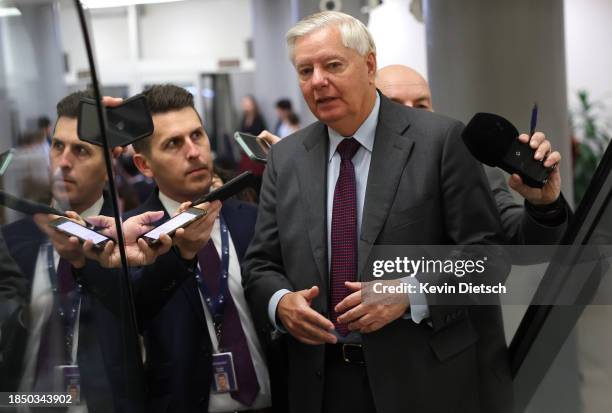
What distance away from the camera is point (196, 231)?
1981 mm

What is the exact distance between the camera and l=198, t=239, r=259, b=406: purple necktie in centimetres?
225

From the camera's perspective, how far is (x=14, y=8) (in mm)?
1526

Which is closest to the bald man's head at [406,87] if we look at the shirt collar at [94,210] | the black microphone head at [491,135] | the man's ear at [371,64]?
the man's ear at [371,64]

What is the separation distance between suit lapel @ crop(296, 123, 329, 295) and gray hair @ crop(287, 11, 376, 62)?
23cm

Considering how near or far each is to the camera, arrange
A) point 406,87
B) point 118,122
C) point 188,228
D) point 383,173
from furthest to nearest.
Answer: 1. point 406,87
2. point 383,173
3. point 188,228
4. point 118,122

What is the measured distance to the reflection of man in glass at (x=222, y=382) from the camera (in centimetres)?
224

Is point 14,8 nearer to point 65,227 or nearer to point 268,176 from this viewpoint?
point 65,227

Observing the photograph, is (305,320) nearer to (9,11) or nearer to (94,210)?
(94,210)

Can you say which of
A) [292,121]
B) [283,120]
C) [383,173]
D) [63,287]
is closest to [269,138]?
[383,173]

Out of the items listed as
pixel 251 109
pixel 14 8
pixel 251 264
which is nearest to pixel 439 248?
pixel 251 264

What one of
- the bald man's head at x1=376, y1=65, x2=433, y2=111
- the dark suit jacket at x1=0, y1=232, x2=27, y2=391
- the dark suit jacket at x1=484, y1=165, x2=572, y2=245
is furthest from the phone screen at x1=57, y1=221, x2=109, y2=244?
the bald man's head at x1=376, y1=65, x2=433, y2=111

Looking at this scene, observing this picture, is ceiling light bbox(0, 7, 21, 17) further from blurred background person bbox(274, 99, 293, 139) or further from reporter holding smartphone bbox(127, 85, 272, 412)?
blurred background person bbox(274, 99, 293, 139)

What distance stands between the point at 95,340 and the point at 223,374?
60 cm

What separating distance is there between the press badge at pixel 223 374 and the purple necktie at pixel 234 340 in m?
0.01
